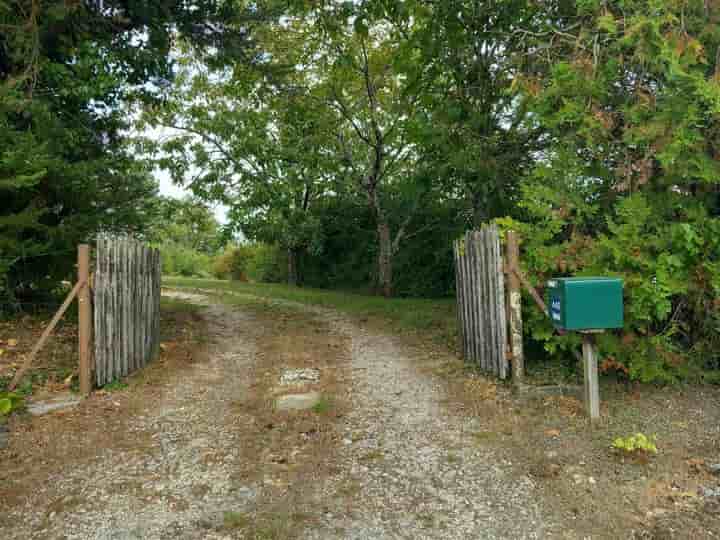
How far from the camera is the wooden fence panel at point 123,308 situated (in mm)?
6391

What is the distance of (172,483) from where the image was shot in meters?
4.13

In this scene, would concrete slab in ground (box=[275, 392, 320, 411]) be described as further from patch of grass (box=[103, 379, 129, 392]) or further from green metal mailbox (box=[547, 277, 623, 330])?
green metal mailbox (box=[547, 277, 623, 330])

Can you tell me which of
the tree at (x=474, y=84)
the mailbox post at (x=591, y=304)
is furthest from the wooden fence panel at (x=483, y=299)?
the tree at (x=474, y=84)

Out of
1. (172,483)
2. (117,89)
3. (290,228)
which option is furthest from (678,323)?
(290,228)

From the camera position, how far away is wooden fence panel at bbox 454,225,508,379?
6297mm

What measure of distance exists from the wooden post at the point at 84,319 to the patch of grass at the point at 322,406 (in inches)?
105

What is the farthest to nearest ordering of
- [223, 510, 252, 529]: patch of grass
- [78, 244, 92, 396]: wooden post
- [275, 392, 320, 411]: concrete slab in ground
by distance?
[78, 244, 92, 396]: wooden post, [275, 392, 320, 411]: concrete slab in ground, [223, 510, 252, 529]: patch of grass

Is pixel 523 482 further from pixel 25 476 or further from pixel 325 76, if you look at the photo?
pixel 325 76

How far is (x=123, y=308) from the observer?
23.0 feet

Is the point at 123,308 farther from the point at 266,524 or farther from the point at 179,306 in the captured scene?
the point at 179,306

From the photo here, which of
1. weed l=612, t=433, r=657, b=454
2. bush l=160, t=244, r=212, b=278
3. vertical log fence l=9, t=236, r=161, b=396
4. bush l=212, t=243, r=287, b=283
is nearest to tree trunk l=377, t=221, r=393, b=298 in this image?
bush l=212, t=243, r=287, b=283

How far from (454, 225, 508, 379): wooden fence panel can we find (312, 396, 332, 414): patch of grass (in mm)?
2044

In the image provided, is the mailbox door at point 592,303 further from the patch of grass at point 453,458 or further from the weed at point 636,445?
the patch of grass at point 453,458

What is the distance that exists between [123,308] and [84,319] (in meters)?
0.83
